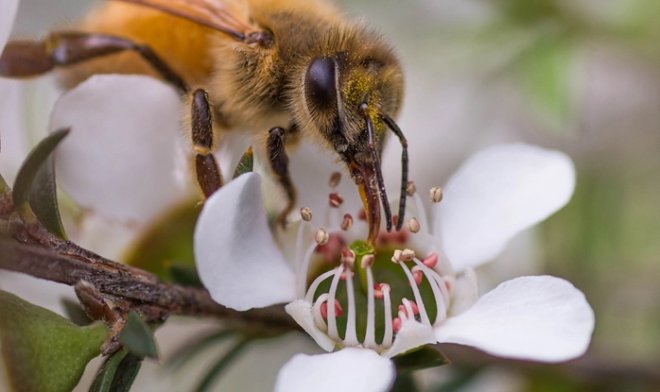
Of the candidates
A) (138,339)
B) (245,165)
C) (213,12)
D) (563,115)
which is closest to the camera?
(138,339)

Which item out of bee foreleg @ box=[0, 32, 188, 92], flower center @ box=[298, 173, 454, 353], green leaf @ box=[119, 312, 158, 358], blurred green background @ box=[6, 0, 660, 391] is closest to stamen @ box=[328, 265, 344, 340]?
flower center @ box=[298, 173, 454, 353]

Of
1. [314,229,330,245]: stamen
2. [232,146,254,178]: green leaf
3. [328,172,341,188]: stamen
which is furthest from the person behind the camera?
[328,172,341,188]: stamen

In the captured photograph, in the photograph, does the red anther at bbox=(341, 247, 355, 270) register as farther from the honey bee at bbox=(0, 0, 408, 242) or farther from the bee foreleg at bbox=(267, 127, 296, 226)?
the bee foreleg at bbox=(267, 127, 296, 226)

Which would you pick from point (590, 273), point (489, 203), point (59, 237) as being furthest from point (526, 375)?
point (59, 237)

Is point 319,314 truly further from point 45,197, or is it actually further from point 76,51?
point 76,51

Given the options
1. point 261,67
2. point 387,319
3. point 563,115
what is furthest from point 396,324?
point 563,115

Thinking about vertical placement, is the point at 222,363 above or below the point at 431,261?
below
